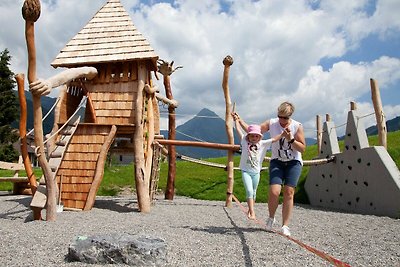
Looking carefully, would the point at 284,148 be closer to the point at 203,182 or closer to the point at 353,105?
the point at 353,105

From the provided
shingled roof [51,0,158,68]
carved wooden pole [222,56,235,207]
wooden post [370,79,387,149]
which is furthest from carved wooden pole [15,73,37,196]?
wooden post [370,79,387,149]

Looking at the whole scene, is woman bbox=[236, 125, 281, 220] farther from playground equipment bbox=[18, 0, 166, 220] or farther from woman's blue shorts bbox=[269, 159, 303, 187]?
playground equipment bbox=[18, 0, 166, 220]

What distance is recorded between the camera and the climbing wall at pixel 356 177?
816cm

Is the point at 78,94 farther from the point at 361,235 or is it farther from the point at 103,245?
the point at 361,235

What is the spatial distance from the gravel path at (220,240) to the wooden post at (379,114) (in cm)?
235

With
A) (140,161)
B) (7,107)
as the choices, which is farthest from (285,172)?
(7,107)

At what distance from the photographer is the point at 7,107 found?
27203 millimetres

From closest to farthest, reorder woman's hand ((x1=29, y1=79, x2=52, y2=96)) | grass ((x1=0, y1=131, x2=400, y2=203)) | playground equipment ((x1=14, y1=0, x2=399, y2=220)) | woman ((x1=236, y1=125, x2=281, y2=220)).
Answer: woman's hand ((x1=29, y1=79, x2=52, y2=96)) < woman ((x1=236, y1=125, x2=281, y2=220)) < playground equipment ((x1=14, y1=0, x2=399, y2=220)) < grass ((x1=0, y1=131, x2=400, y2=203))

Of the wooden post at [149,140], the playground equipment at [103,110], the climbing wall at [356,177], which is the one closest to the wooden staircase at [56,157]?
the playground equipment at [103,110]

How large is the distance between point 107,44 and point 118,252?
672 centimetres

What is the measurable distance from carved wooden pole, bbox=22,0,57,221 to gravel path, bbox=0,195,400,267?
39cm

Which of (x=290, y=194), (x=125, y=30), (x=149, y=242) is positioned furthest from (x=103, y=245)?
(x=125, y=30)

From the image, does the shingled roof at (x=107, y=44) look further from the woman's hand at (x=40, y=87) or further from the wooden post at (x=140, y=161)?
the woman's hand at (x=40, y=87)

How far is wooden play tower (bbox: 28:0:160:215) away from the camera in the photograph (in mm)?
8406
